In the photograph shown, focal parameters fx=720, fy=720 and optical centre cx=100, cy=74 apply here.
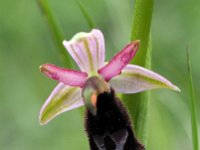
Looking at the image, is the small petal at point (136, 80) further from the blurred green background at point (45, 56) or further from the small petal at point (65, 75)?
the blurred green background at point (45, 56)

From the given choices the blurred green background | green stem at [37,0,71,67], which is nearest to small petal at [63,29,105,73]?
green stem at [37,0,71,67]

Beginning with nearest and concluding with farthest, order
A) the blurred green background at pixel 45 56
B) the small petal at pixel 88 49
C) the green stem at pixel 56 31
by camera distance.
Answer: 1. the small petal at pixel 88 49
2. the green stem at pixel 56 31
3. the blurred green background at pixel 45 56

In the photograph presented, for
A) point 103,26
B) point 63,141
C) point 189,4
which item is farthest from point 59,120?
point 189,4

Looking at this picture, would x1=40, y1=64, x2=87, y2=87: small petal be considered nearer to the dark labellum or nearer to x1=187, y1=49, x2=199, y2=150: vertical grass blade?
the dark labellum

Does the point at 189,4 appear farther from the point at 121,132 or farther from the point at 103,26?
the point at 121,132

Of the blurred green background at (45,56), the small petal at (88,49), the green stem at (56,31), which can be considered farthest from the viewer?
the blurred green background at (45,56)

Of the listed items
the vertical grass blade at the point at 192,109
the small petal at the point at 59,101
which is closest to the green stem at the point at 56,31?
the small petal at the point at 59,101
